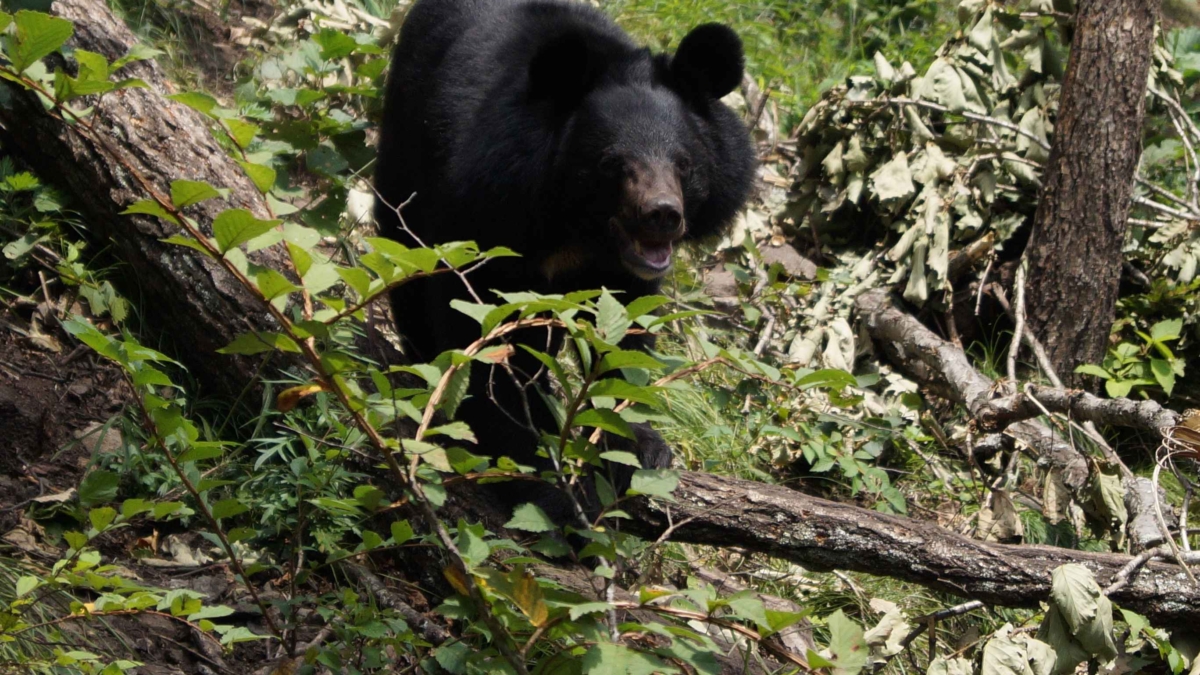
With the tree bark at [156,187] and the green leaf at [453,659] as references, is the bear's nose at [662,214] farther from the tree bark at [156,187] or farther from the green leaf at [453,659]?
the green leaf at [453,659]

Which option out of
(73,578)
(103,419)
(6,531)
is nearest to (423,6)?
(103,419)

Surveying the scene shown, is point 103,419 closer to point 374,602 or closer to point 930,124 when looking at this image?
point 374,602

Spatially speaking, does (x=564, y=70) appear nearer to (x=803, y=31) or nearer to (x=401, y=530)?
(x=401, y=530)

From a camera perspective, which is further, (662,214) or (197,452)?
(662,214)

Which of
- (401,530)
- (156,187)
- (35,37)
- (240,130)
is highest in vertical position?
(35,37)

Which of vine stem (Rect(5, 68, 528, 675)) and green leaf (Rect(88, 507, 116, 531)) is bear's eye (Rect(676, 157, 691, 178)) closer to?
vine stem (Rect(5, 68, 528, 675))

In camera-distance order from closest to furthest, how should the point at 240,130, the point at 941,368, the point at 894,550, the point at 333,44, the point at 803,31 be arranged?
the point at 240,130 < the point at 894,550 < the point at 333,44 < the point at 941,368 < the point at 803,31

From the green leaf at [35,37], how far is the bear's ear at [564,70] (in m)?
2.05

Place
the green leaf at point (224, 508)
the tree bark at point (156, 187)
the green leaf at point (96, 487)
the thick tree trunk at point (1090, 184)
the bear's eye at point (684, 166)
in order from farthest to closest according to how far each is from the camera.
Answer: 1. the thick tree trunk at point (1090, 184)
2. the bear's eye at point (684, 166)
3. the tree bark at point (156, 187)
4. the green leaf at point (96, 487)
5. the green leaf at point (224, 508)

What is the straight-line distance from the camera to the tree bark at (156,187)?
3625mm

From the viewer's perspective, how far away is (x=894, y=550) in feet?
10.4

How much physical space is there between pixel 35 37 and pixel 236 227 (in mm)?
488

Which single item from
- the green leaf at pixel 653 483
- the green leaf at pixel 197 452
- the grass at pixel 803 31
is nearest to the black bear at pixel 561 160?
the green leaf at pixel 197 452

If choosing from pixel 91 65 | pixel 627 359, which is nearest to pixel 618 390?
pixel 627 359
